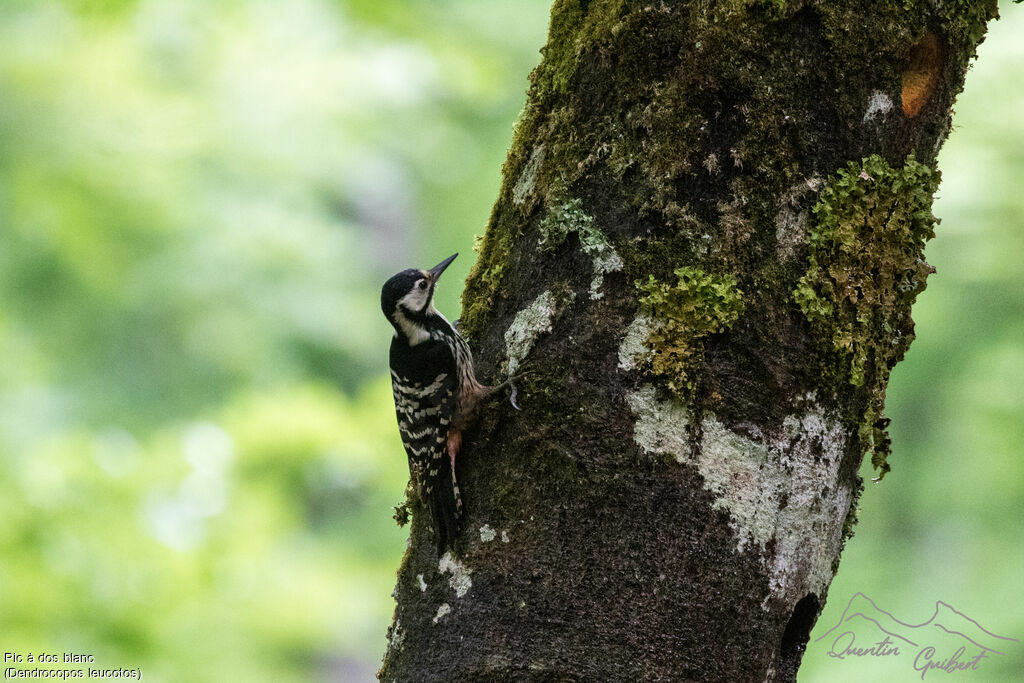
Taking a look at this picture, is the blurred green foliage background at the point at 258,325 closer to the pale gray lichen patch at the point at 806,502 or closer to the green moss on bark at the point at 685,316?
the green moss on bark at the point at 685,316

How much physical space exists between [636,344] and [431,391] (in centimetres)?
120

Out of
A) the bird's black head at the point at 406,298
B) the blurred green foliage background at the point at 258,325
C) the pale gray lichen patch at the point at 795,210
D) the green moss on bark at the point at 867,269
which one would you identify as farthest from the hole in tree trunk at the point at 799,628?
the blurred green foliage background at the point at 258,325

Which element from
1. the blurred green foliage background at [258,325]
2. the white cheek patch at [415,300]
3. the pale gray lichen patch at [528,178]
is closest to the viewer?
the pale gray lichen patch at [528,178]

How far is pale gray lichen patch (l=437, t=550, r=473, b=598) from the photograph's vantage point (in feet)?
7.23

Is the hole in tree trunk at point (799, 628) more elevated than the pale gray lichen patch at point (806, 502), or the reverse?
the pale gray lichen patch at point (806, 502)

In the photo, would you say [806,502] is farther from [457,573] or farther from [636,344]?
[457,573]

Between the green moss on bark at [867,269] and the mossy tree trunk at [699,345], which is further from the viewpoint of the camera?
the green moss on bark at [867,269]

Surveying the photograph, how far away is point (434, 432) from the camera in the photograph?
2893 millimetres

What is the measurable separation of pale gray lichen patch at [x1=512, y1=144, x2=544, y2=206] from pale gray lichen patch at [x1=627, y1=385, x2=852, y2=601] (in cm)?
70

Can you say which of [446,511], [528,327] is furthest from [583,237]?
[446,511]

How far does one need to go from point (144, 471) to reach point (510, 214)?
156 inches

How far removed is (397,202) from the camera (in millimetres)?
12352

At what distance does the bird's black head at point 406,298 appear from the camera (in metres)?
3.66

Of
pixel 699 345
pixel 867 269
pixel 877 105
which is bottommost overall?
pixel 699 345
